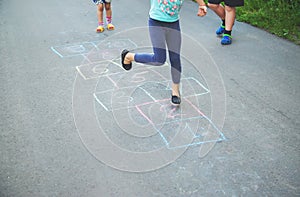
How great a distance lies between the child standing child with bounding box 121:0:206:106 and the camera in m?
3.03

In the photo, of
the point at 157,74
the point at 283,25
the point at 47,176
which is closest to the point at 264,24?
the point at 283,25

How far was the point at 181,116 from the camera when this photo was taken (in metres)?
3.23

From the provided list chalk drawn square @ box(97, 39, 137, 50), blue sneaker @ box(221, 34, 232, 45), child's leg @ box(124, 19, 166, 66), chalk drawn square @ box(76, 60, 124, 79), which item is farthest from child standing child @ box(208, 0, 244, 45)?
child's leg @ box(124, 19, 166, 66)

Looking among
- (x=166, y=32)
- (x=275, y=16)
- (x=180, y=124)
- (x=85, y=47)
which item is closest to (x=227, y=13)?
(x=275, y=16)

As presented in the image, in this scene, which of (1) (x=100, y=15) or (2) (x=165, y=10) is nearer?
(2) (x=165, y=10)

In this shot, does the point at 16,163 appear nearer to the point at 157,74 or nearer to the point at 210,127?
the point at 210,127

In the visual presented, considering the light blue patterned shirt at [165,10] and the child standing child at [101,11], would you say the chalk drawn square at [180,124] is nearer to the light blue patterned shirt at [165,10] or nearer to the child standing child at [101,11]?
the light blue patterned shirt at [165,10]

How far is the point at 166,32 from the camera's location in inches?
125

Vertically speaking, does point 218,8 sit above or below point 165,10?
below

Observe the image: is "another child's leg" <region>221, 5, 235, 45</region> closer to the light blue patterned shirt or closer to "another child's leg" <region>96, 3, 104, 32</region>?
"another child's leg" <region>96, 3, 104, 32</region>

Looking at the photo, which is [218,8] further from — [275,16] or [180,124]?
[180,124]

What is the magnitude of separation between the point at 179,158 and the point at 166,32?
1.24 meters

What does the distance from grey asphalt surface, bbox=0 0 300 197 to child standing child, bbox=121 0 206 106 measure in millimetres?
694

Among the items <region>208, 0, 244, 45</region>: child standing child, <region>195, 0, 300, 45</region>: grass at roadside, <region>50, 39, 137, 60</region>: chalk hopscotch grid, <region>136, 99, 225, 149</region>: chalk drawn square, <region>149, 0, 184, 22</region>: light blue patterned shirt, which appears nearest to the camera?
<region>136, 99, 225, 149</region>: chalk drawn square
